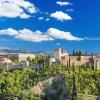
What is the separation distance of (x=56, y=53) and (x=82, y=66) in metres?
4.70

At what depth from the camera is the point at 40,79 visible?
102 ft

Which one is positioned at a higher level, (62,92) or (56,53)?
(56,53)

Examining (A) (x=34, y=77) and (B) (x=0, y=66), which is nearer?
(A) (x=34, y=77)

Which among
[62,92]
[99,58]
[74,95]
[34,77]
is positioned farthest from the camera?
[99,58]

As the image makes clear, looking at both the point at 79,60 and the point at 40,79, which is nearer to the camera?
the point at 40,79

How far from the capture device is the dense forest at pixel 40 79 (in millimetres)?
27078

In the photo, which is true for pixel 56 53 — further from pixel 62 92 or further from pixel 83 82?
pixel 62 92

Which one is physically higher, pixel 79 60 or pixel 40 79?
pixel 79 60

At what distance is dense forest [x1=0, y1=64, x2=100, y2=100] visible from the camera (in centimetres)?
2708

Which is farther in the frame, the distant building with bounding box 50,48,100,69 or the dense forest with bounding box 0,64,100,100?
the distant building with bounding box 50,48,100,69

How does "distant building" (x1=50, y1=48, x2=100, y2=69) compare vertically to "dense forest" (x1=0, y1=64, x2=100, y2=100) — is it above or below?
above

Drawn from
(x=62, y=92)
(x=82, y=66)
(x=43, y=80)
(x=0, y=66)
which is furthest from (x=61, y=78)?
(x=0, y=66)

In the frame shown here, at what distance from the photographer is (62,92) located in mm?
26484

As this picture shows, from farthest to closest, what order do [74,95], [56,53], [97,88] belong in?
1. [56,53]
2. [97,88]
3. [74,95]
